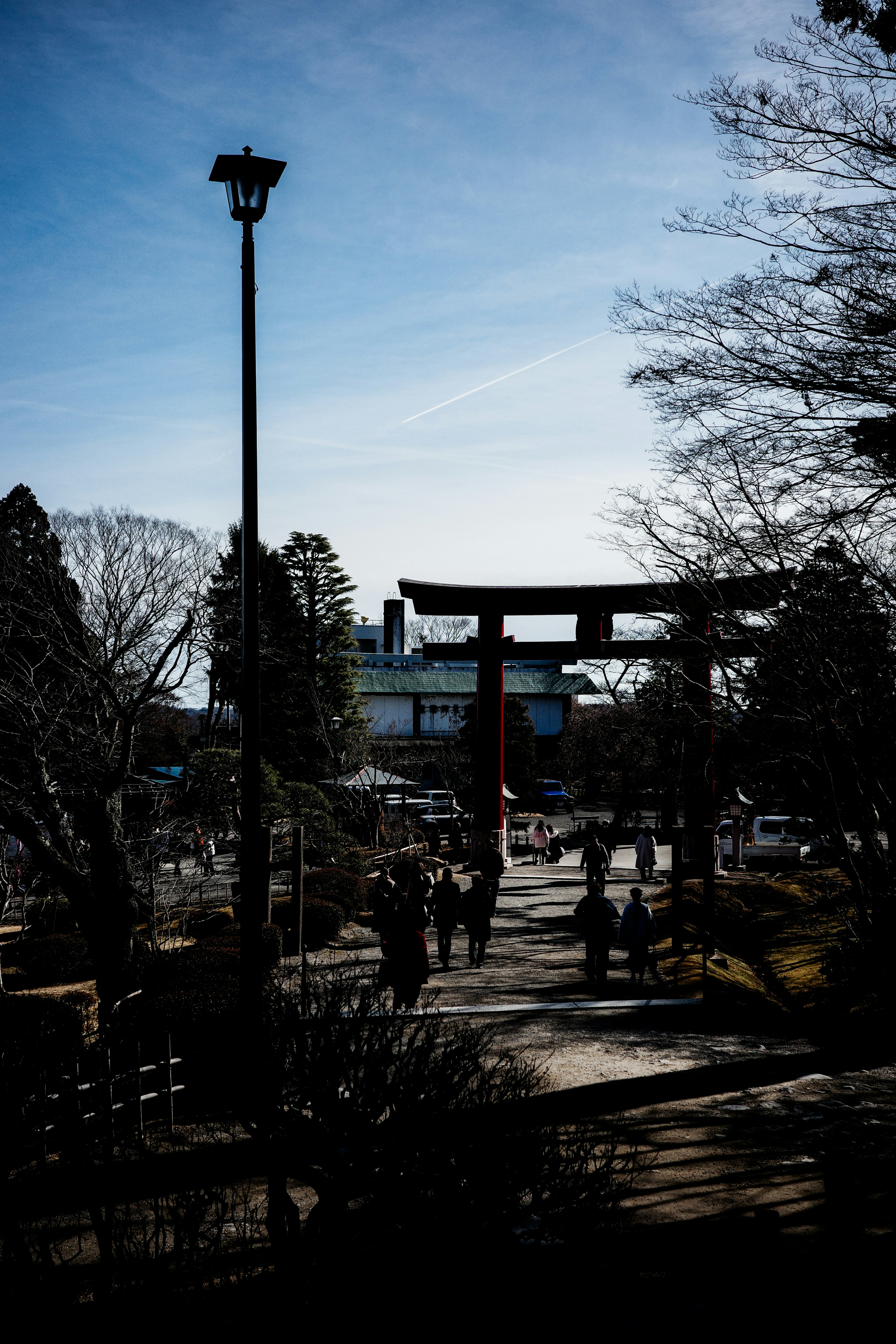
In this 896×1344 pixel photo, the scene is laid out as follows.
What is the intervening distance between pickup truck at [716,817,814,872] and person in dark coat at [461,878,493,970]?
1545cm

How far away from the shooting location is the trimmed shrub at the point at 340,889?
67.8ft

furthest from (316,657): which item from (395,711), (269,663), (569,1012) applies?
(569,1012)

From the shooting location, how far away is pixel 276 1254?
4.19 m

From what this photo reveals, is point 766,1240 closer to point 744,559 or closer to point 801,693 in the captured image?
point 801,693

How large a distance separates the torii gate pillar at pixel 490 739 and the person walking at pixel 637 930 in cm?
1512

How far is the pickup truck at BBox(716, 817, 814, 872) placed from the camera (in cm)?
2970

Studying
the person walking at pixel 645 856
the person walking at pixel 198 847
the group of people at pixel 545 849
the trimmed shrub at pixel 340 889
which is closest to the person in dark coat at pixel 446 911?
the trimmed shrub at pixel 340 889

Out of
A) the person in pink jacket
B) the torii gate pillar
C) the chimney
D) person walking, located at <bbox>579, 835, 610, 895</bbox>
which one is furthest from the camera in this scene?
the chimney

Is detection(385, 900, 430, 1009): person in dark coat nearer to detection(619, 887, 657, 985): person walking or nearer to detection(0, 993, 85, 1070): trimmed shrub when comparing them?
detection(0, 993, 85, 1070): trimmed shrub

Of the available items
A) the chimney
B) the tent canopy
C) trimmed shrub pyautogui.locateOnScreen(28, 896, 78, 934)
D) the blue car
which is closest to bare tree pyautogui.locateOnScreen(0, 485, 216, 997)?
trimmed shrub pyautogui.locateOnScreen(28, 896, 78, 934)

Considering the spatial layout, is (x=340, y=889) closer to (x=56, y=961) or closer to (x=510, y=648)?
(x=56, y=961)

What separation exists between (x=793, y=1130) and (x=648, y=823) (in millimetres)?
46020

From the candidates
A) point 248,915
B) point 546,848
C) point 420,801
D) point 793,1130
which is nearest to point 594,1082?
point 793,1130

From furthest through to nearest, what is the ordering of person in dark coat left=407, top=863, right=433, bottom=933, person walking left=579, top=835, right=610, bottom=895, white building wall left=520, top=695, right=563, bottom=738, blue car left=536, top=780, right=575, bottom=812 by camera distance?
white building wall left=520, top=695, right=563, bottom=738 < blue car left=536, top=780, right=575, bottom=812 < person walking left=579, top=835, right=610, bottom=895 < person in dark coat left=407, top=863, right=433, bottom=933
